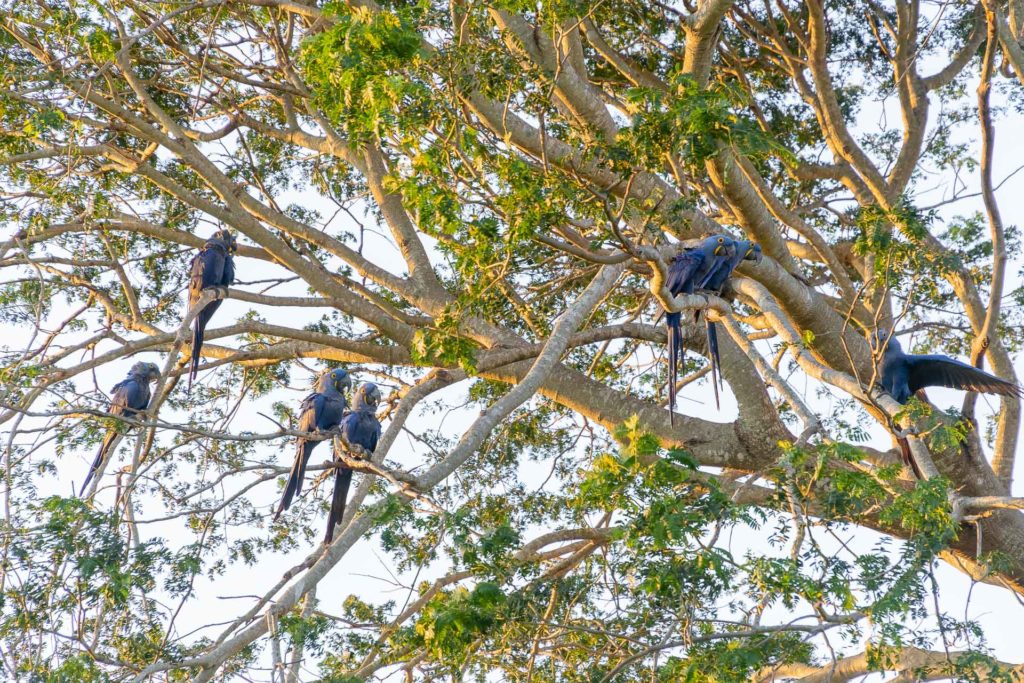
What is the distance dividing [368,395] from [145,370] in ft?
6.36

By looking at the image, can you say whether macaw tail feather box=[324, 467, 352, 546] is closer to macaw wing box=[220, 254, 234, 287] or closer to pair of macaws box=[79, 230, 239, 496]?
pair of macaws box=[79, 230, 239, 496]

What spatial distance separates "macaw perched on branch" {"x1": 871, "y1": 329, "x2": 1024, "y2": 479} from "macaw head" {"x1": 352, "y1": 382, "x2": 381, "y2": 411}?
10.6 feet

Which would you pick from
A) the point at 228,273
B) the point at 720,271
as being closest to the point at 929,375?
the point at 720,271

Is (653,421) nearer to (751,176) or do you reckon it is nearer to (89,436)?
(751,176)

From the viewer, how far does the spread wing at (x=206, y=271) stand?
705 centimetres

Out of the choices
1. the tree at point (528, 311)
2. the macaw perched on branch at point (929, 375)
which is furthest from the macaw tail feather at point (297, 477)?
the macaw perched on branch at point (929, 375)

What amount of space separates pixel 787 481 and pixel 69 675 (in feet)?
10.00

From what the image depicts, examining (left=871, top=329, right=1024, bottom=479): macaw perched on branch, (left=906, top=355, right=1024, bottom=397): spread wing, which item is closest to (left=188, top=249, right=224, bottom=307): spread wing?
(left=871, top=329, right=1024, bottom=479): macaw perched on branch

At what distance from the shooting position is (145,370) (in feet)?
26.0

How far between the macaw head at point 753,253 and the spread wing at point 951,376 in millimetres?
1186

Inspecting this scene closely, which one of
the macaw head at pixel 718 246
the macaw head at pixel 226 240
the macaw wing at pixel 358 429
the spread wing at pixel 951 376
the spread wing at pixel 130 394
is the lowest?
the spread wing at pixel 951 376

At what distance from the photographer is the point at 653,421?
709 cm

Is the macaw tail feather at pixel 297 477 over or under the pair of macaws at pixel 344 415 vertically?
under

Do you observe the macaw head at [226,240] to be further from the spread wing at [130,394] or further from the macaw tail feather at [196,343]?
the spread wing at [130,394]
